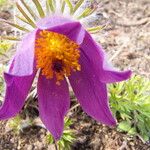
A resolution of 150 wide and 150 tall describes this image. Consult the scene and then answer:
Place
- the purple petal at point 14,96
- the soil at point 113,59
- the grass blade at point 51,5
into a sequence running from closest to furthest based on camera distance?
the purple petal at point 14,96
the grass blade at point 51,5
the soil at point 113,59

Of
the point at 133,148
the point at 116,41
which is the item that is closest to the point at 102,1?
the point at 116,41

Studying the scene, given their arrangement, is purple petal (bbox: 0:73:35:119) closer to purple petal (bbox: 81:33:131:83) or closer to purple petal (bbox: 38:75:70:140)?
purple petal (bbox: 38:75:70:140)

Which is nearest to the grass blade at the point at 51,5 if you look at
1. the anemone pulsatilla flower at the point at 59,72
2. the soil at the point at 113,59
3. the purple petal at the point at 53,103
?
the anemone pulsatilla flower at the point at 59,72

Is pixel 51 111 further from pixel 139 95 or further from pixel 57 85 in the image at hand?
pixel 139 95

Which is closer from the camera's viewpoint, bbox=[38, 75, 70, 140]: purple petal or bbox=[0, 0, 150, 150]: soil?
bbox=[38, 75, 70, 140]: purple petal

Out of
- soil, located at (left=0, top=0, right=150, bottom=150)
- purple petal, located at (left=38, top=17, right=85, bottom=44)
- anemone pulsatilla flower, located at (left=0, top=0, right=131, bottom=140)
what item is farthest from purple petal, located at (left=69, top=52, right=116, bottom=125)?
soil, located at (left=0, top=0, right=150, bottom=150)

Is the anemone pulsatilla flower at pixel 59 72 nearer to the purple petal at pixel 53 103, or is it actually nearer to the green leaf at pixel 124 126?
the purple petal at pixel 53 103

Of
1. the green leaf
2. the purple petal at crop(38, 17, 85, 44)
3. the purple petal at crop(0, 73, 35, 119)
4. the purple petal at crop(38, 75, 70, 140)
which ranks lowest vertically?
the green leaf
